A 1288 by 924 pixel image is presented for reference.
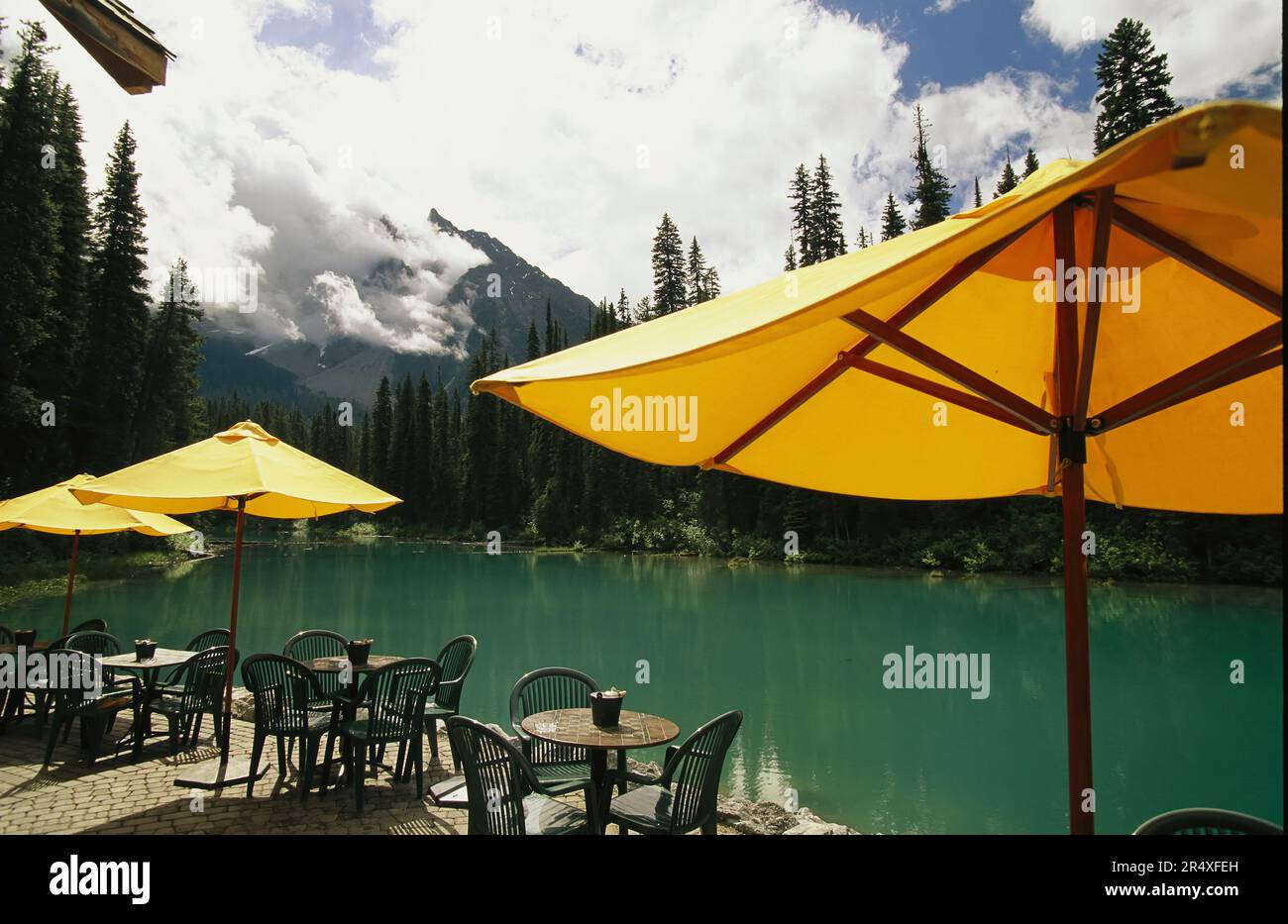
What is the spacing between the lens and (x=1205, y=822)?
1.82 meters

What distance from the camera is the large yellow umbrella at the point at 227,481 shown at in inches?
162

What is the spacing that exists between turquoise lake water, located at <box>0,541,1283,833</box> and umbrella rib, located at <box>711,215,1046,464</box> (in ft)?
13.8

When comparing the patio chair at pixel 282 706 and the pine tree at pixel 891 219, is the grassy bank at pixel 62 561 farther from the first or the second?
the pine tree at pixel 891 219

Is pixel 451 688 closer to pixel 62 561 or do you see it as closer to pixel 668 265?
pixel 62 561

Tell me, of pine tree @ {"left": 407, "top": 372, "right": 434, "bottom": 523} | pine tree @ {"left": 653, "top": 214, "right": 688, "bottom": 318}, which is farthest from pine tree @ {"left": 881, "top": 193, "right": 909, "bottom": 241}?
pine tree @ {"left": 407, "top": 372, "right": 434, "bottom": 523}

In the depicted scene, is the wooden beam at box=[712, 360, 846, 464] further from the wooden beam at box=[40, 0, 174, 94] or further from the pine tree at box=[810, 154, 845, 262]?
the pine tree at box=[810, 154, 845, 262]

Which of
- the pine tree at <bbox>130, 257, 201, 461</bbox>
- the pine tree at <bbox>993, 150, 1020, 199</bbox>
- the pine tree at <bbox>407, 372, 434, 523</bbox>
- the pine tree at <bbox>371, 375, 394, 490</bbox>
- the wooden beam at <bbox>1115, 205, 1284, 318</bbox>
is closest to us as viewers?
the wooden beam at <bbox>1115, 205, 1284, 318</bbox>

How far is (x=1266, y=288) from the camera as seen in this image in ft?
5.82

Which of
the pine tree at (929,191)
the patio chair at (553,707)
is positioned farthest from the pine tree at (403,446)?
the patio chair at (553,707)

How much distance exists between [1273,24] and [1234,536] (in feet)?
81.7

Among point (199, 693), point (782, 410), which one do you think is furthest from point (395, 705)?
point (782, 410)

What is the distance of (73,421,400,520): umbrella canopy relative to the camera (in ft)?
13.5
